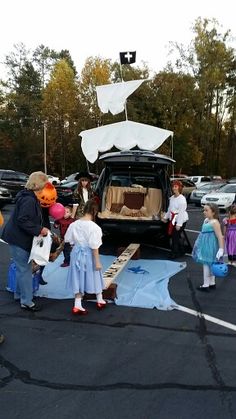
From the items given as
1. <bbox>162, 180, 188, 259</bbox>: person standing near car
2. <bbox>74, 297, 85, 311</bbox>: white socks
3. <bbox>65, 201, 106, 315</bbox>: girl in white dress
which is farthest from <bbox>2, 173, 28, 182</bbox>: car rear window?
<bbox>74, 297, 85, 311</bbox>: white socks

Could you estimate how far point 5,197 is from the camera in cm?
2011

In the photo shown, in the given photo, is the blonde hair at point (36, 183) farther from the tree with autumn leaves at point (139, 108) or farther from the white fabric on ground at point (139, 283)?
the tree with autumn leaves at point (139, 108)

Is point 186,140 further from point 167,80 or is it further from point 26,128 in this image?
point 26,128

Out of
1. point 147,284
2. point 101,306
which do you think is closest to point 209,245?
point 147,284

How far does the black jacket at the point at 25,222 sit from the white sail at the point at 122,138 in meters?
4.52

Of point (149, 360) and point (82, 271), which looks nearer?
point (149, 360)

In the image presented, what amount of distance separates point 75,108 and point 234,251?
3792 cm

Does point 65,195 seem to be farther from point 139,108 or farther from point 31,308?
point 139,108

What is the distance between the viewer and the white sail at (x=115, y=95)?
37.4ft

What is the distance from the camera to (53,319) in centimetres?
537

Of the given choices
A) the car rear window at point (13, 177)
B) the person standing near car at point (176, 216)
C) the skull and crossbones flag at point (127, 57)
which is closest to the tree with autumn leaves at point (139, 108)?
the car rear window at point (13, 177)

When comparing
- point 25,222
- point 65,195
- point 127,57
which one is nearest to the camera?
point 25,222

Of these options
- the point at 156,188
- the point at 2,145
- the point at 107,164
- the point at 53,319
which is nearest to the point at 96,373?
the point at 53,319

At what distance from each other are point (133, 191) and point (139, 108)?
3359cm
